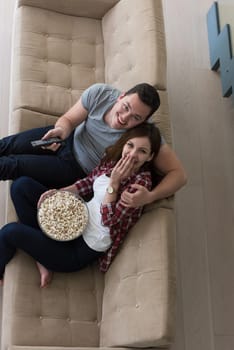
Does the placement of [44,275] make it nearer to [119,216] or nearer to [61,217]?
[61,217]

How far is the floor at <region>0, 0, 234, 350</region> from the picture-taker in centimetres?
228

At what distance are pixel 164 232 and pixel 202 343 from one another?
27.7 inches

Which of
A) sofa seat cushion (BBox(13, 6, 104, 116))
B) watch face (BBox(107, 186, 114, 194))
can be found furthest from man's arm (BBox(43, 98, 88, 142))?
watch face (BBox(107, 186, 114, 194))

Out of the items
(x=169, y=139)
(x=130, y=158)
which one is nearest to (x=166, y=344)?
(x=130, y=158)

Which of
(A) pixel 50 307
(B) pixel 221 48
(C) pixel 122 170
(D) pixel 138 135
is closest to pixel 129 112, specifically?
(D) pixel 138 135

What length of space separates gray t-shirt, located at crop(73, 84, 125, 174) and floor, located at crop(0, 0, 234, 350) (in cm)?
48

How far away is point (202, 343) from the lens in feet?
7.28

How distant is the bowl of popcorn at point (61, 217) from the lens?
1904 millimetres

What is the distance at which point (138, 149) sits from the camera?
6.04 feet

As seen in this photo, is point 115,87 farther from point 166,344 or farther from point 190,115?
point 166,344

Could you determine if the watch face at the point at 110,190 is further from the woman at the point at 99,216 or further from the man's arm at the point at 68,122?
the man's arm at the point at 68,122

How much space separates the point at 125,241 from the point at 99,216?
14cm

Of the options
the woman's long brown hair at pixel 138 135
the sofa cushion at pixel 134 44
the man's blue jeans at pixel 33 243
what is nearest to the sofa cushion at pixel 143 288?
the man's blue jeans at pixel 33 243

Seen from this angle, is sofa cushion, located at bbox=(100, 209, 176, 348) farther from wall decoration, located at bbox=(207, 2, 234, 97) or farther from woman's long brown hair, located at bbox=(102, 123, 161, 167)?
wall decoration, located at bbox=(207, 2, 234, 97)
